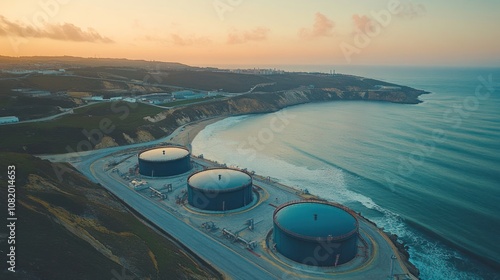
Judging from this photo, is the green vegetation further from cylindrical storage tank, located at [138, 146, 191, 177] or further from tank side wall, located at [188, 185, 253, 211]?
tank side wall, located at [188, 185, 253, 211]

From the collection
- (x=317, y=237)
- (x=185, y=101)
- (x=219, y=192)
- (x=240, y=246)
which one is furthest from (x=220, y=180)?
(x=185, y=101)

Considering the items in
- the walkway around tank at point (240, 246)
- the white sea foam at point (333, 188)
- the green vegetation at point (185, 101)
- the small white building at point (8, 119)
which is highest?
the green vegetation at point (185, 101)

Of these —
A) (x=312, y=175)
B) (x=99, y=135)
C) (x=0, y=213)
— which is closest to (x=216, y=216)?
(x=0, y=213)

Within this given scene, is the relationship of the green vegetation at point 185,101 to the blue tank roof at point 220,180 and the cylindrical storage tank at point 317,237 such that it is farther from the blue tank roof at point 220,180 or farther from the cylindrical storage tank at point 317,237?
the cylindrical storage tank at point 317,237

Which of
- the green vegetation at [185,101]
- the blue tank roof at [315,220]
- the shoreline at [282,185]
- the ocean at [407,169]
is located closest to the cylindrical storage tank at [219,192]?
the blue tank roof at [315,220]

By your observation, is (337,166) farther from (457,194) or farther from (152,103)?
(152,103)

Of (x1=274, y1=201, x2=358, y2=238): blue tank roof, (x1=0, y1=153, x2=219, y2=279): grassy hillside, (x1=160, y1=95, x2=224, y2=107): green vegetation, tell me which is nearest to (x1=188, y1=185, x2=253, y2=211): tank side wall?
(x1=274, y1=201, x2=358, y2=238): blue tank roof

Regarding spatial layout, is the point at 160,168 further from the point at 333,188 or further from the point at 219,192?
the point at 333,188

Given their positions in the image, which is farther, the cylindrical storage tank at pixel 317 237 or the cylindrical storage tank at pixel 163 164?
the cylindrical storage tank at pixel 163 164
